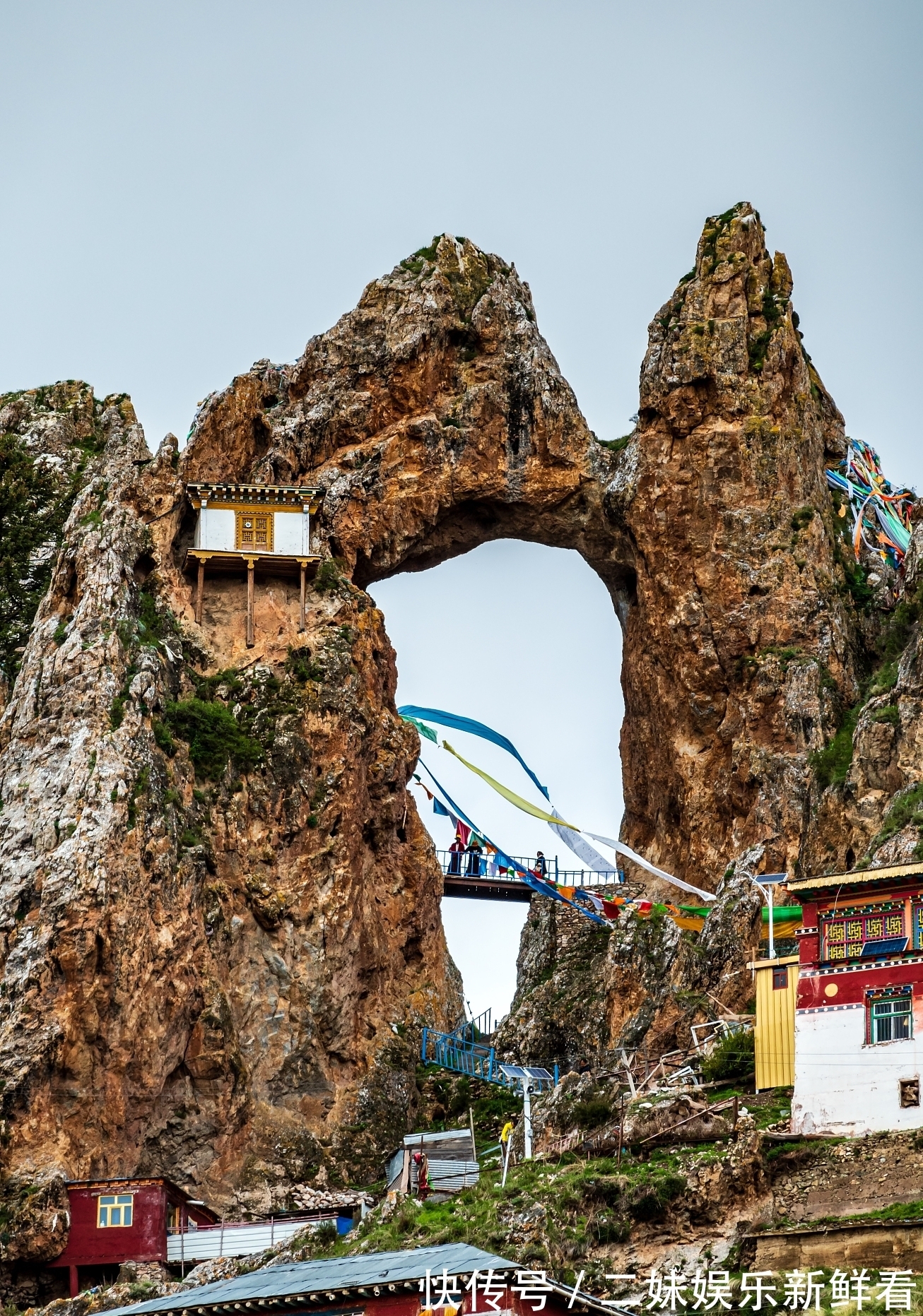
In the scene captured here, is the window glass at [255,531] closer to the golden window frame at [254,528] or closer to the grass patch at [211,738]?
the golden window frame at [254,528]

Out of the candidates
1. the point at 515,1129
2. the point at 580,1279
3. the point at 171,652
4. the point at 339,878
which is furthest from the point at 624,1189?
the point at 171,652

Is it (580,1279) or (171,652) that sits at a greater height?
(171,652)

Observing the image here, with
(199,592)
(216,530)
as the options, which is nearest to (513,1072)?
(199,592)

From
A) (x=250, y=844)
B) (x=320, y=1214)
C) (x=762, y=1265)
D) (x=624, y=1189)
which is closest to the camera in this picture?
(x=762, y=1265)

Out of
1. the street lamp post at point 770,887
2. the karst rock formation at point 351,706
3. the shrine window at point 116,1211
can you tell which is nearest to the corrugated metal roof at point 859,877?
the street lamp post at point 770,887

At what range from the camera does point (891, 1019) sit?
58.0 meters

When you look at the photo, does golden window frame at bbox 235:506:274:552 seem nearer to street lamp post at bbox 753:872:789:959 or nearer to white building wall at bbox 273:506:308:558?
white building wall at bbox 273:506:308:558

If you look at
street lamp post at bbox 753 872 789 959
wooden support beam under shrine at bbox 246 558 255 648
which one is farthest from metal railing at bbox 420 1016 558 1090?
wooden support beam under shrine at bbox 246 558 255 648

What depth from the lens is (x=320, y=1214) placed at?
6994 centimetres

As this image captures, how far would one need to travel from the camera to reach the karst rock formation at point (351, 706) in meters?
72.4

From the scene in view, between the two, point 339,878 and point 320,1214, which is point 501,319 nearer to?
point 339,878

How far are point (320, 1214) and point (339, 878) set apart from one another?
502 inches

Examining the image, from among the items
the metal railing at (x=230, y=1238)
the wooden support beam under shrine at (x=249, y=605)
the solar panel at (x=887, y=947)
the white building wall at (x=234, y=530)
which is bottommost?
the metal railing at (x=230, y=1238)

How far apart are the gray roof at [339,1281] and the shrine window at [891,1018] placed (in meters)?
11.9
